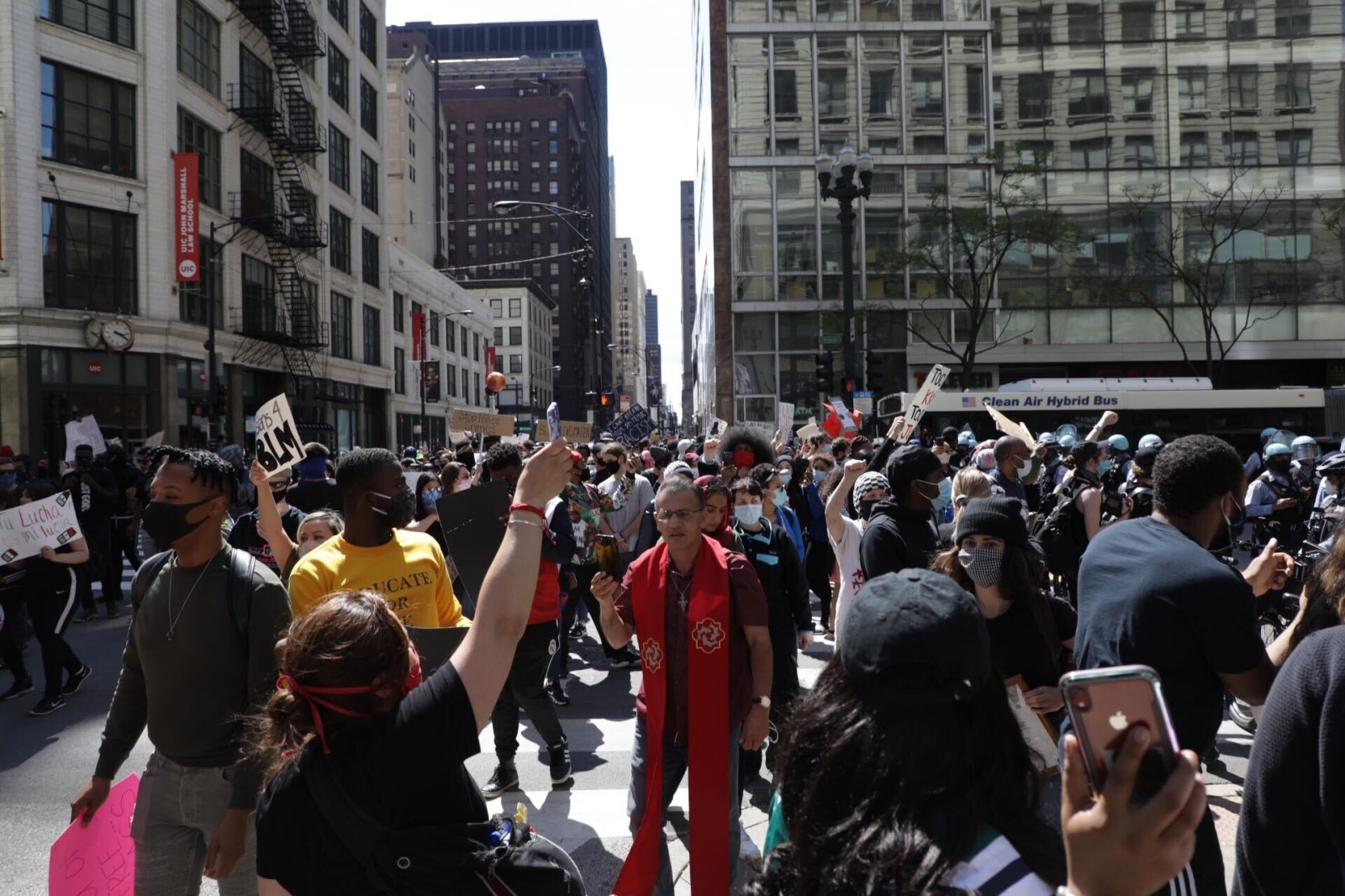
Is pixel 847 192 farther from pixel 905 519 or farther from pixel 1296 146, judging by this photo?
pixel 1296 146

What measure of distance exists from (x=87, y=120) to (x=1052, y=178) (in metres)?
37.1

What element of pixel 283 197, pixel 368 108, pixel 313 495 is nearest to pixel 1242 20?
pixel 368 108

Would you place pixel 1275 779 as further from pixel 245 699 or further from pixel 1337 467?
pixel 1337 467

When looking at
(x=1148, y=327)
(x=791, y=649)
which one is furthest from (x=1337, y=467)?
(x=1148, y=327)

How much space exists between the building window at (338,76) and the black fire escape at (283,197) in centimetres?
273

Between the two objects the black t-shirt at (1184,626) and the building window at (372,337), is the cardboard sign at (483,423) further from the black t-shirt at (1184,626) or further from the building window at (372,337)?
the building window at (372,337)

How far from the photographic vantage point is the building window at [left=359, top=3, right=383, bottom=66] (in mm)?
46281

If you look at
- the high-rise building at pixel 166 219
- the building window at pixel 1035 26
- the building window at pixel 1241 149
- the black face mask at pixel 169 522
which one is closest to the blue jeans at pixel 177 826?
the black face mask at pixel 169 522

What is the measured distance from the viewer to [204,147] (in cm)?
3162

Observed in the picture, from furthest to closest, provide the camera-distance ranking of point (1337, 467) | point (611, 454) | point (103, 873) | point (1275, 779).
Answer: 1. point (611, 454)
2. point (1337, 467)
3. point (103, 873)
4. point (1275, 779)

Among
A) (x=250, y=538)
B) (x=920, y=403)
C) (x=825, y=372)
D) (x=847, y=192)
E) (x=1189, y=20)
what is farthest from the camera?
(x=1189, y=20)

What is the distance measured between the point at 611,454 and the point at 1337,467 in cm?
800

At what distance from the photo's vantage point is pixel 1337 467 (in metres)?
10.5

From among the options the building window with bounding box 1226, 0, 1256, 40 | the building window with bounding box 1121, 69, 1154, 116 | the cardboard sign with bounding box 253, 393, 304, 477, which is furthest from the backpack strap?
the building window with bounding box 1226, 0, 1256, 40
